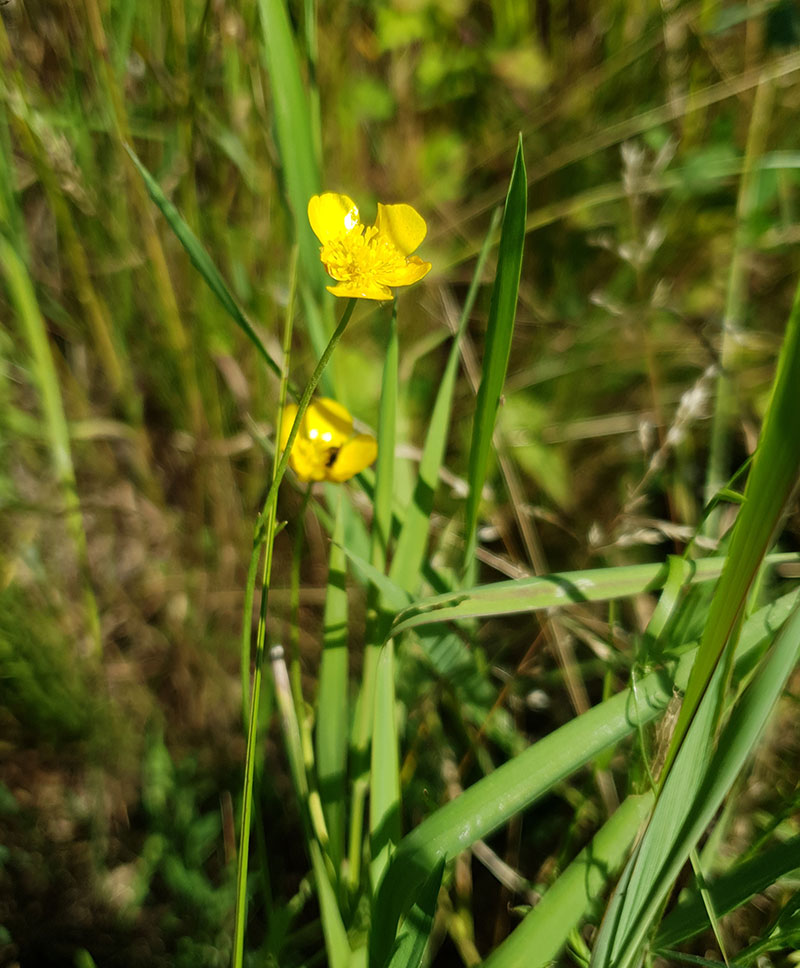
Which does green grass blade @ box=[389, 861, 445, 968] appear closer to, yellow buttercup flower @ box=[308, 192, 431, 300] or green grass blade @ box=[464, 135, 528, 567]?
green grass blade @ box=[464, 135, 528, 567]

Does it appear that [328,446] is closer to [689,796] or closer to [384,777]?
[384,777]

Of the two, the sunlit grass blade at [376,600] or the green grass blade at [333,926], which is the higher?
the sunlit grass blade at [376,600]

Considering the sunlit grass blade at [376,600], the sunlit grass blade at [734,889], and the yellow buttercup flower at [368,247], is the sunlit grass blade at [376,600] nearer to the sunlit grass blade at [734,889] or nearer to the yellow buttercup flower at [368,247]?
the yellow buttercup flower at [368,247]

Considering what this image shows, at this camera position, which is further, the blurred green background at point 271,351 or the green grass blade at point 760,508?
the blurred green background at point 271,351

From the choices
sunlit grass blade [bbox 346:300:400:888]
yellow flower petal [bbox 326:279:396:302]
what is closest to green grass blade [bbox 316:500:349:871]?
sunlit grass blade [bbox 346:300:400:888]

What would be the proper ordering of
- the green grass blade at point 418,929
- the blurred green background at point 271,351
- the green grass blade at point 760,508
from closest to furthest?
the green grass blade at point 760,508
the green grass blade at point 418,929
the blurred green background at point 271,351

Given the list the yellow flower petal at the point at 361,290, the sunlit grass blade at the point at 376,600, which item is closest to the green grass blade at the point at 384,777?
the sunlit grass blade at the point at 376,600
